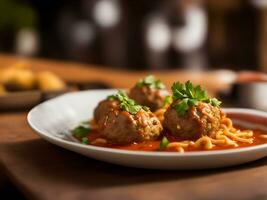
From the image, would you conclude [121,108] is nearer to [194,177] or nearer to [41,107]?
[194,177]

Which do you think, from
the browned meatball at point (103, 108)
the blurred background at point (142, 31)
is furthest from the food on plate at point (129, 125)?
the blurred background at point (142, 31)

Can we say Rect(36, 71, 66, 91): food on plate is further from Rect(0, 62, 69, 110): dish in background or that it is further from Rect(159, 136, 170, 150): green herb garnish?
Rect(159, 136, 170, 150): green herb garnish

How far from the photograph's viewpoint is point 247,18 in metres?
6.48

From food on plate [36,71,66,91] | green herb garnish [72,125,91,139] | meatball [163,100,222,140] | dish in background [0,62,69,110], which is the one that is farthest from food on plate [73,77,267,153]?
food on plate [36,71,66,91]

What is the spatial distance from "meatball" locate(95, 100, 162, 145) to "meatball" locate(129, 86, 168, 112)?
0.32 m

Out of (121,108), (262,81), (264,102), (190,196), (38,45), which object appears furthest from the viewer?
(38,45)

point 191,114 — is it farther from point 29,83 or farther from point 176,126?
point 29,83

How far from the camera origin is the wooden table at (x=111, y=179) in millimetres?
1095

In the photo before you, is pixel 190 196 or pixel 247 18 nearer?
pixel 190 196

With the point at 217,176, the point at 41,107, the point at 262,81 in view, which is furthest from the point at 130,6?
the point at 217,176

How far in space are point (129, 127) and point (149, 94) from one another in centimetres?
38

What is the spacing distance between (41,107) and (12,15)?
5.18m

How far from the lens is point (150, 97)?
67.2 inches

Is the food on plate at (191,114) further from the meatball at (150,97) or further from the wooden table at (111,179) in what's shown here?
the meatball at (150,97)
